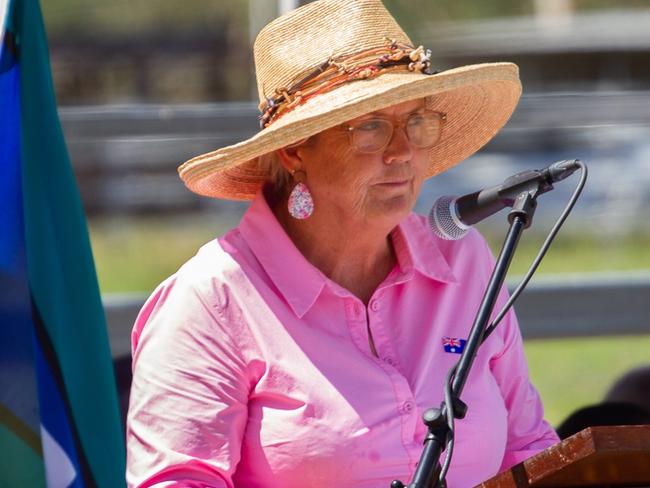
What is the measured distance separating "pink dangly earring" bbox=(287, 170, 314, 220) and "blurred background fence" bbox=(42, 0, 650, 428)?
3.04 ft

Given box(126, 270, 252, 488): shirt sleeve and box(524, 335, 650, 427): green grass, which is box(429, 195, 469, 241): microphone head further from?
box(524, 335, 650, 427): green grass

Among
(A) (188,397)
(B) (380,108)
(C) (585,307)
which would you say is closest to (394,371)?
(A) (188,397)

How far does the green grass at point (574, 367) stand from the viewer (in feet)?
20.9

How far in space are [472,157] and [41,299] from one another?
2.89m

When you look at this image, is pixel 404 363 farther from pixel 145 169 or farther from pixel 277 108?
pixel 145 169

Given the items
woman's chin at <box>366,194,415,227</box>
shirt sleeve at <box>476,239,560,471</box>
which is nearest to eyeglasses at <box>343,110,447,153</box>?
woman's chin at <box>366,194,415,227</box>

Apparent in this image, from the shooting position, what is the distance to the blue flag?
2.26 m

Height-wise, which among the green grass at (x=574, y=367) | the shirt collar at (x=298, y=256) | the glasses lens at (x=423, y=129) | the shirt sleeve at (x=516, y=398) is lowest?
the green grass at (x=574, y=367)

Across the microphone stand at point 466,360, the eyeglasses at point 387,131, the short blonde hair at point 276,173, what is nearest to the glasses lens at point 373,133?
the eyeglasses at point 387,131

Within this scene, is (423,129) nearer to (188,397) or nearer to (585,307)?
(188,397)

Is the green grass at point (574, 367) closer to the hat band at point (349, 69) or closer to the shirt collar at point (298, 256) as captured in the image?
the shirt collar at point (298, 256)

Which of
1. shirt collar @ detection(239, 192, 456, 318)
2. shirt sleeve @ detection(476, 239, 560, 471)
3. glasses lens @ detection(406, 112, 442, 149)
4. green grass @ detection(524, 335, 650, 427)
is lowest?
green grass @ detection(524, 335, 650, 427)

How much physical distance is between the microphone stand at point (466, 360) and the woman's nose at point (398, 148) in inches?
15.7

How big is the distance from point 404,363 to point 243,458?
1.28ft
